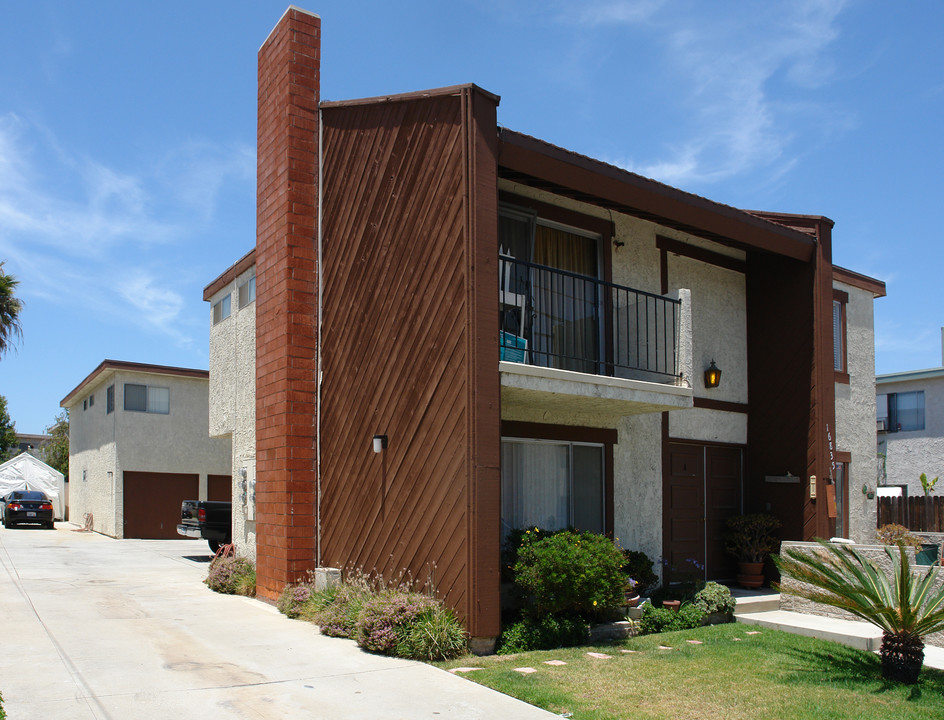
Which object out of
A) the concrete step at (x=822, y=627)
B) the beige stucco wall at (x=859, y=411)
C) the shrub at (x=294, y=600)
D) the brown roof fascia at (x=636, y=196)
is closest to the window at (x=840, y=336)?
the beige stucco wall at (x=859, y=411)

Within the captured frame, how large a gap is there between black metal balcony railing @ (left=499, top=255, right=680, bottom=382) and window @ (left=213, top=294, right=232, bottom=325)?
7102 millimetres

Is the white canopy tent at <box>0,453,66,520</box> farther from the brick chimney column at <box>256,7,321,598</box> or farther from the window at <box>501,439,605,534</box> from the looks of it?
the window at <box>501,439,605,534</box>

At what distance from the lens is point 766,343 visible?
44.3ft

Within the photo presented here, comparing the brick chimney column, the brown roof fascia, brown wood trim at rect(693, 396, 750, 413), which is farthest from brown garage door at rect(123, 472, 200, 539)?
the brown roof fascia

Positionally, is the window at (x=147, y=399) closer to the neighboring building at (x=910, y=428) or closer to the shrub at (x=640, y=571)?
the shrub at (x=640, y=571)

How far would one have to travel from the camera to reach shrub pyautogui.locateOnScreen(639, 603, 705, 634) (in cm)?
998

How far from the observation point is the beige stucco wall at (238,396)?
1364cm

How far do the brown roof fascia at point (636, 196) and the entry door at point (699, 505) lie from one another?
129 inches

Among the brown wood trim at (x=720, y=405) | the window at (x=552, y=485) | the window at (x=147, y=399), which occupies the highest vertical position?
the window at (x=147, y=399)

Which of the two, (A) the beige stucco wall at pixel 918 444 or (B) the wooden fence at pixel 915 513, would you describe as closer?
(B) the wooden fence at pixel 915 513

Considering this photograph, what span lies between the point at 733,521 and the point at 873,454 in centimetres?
538

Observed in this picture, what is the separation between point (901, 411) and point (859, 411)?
37.0ft

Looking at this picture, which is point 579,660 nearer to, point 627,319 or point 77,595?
point 627,319

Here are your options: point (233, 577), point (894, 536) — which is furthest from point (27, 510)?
point (894, 536)
